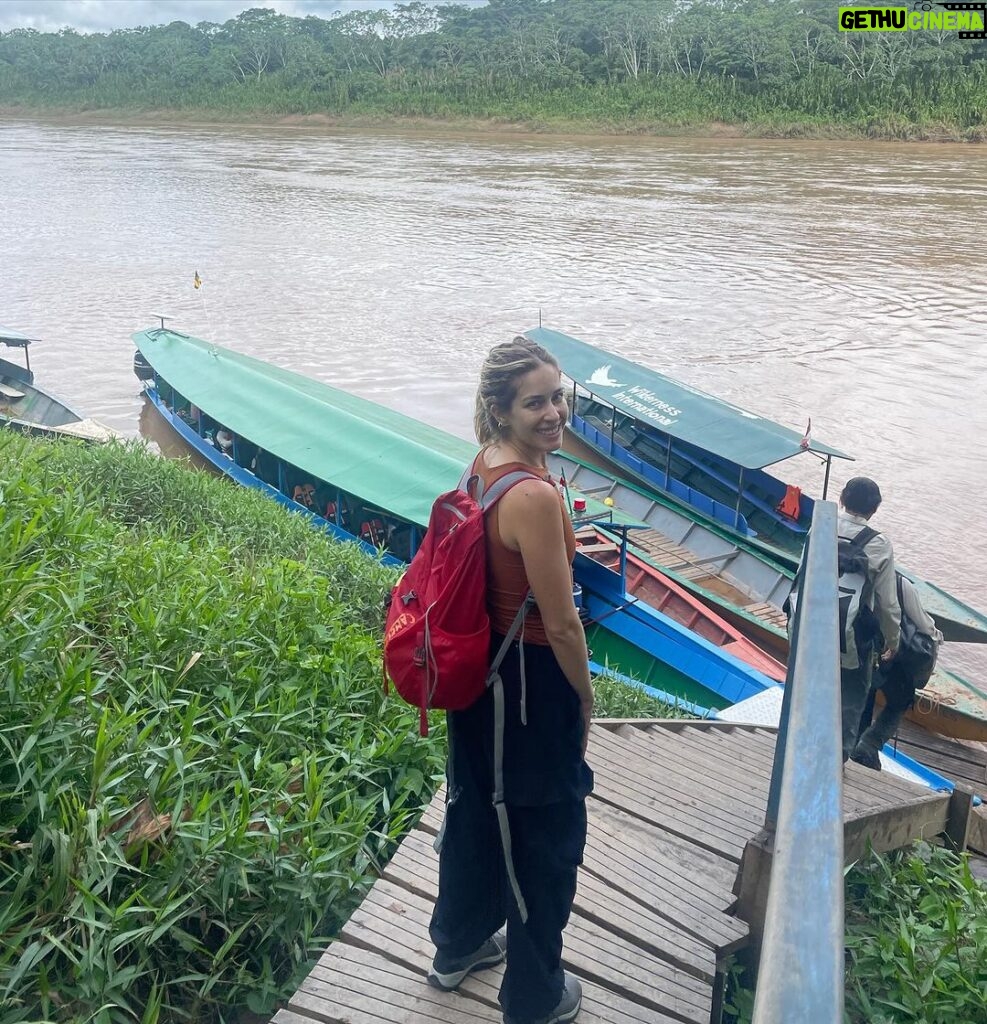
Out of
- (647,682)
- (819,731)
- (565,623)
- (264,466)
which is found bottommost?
(647,682)

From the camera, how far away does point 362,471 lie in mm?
8477

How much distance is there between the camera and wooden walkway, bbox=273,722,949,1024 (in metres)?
2.11

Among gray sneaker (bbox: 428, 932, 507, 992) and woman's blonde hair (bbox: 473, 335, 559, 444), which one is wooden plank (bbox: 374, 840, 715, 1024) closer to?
gray sneaker (bbox: 428, 932, 507, 992)

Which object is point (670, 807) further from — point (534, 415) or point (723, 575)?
point (723, 575)

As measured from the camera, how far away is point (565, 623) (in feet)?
5.68

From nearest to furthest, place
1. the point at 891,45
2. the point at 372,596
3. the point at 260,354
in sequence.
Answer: the point at 372,596, the point at 260,354, the point at 891,45

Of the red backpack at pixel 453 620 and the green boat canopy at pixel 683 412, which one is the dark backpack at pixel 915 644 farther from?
the green boat canopy at pixel 683 412

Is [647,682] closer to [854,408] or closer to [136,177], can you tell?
[854,408]

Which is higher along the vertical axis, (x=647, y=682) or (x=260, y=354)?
(x=260, y=354)

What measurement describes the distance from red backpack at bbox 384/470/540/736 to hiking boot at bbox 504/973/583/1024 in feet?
2.14

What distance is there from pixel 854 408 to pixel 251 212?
1809 cm

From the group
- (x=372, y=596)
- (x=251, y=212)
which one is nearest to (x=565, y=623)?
(x=372, y=596)

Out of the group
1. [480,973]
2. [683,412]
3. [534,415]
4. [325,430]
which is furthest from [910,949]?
[683,412]

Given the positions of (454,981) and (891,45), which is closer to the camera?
(454,981)
